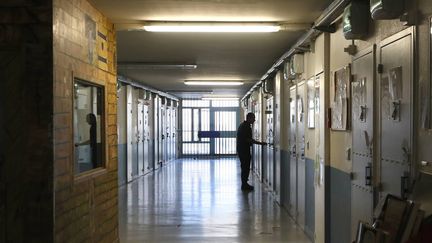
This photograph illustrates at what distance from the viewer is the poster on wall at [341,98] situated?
4523 millimetres

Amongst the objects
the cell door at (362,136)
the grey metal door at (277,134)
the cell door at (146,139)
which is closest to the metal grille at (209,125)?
the cell door at (146,139)

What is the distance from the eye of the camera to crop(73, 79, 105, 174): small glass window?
4.63 m

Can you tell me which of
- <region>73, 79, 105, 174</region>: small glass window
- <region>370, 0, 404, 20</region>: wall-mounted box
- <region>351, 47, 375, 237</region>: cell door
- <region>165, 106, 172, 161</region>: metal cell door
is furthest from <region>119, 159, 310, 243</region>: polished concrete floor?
<region>165, 106, 172, 161</region>: metal cell door

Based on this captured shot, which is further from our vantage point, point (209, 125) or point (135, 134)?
point (209, 125)

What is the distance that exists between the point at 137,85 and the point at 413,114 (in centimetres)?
1099

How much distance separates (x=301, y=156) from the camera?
22.6 ft

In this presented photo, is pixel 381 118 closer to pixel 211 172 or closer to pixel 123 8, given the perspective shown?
pixel 123 8

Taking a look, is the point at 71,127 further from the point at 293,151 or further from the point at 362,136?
the point at 293,151

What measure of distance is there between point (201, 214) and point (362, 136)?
4.23 m

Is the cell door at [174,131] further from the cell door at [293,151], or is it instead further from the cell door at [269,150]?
the cell door at [293,151]

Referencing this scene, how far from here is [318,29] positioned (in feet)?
17.4
